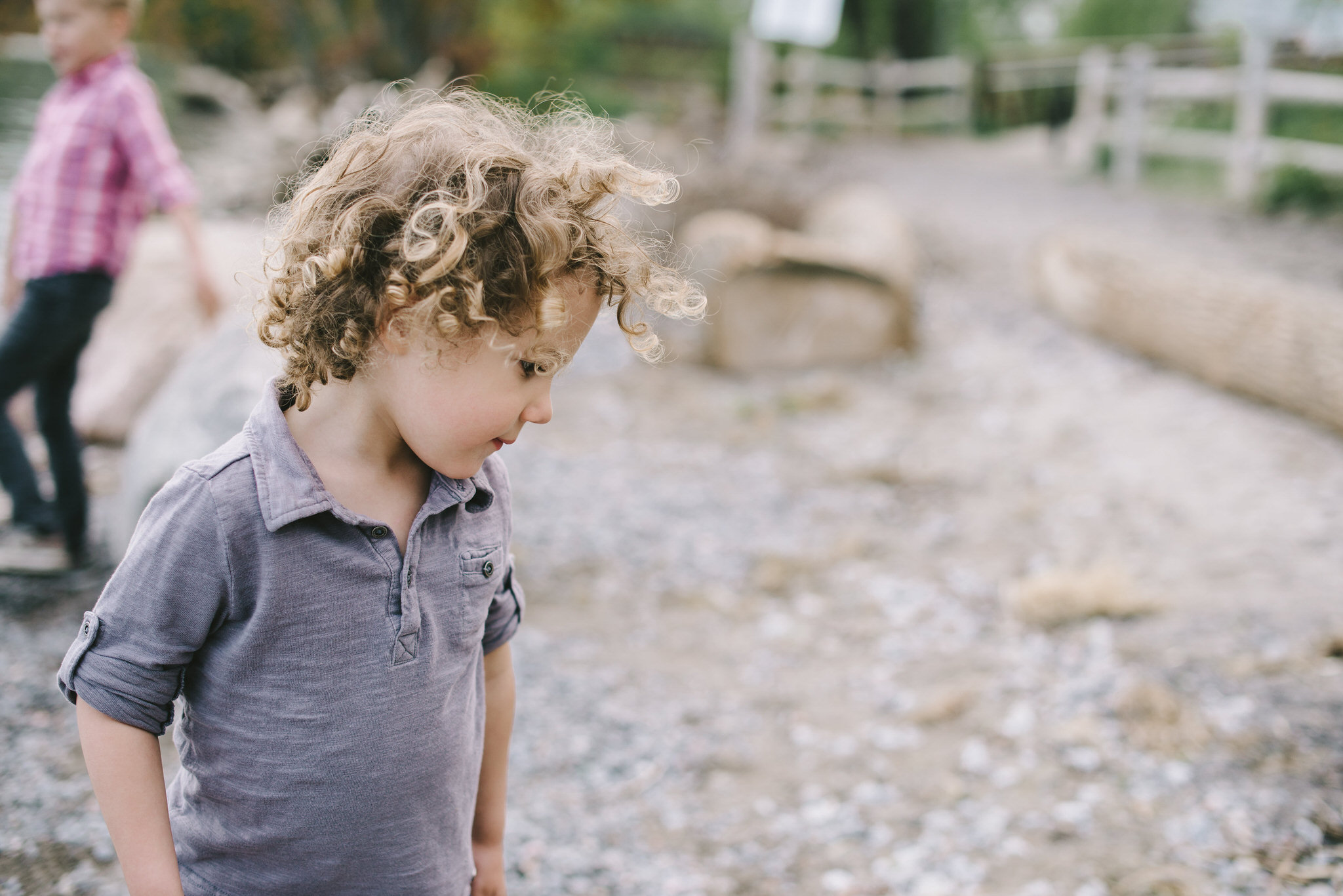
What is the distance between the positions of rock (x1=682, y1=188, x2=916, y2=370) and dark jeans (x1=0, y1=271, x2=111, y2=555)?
12.0 feet

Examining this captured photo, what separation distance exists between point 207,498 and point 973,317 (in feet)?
21.5

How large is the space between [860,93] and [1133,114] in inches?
403

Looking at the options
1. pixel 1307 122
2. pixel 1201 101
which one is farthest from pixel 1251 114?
pixel 1201 101

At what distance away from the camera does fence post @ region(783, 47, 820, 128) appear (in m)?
18.2

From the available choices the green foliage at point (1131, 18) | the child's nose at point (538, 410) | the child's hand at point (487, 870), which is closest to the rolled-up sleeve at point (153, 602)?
the child's nose at point (538, 410)

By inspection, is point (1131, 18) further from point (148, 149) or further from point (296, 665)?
point (296, 665)

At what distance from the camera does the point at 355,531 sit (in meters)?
1.12

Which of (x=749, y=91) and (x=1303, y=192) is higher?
(x=749, y=91)

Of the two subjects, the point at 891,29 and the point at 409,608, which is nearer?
the point at 409,608

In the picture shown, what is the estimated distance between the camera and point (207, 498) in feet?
3.40

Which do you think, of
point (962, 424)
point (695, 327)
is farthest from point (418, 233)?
point (695, 327)

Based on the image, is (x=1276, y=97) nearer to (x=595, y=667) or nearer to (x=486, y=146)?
(x=595, y=667)

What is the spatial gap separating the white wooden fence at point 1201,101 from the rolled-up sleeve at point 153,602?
934cm

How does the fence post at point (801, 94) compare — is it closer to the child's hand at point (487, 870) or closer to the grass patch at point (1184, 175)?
the grass patch at point (1184, 175)
